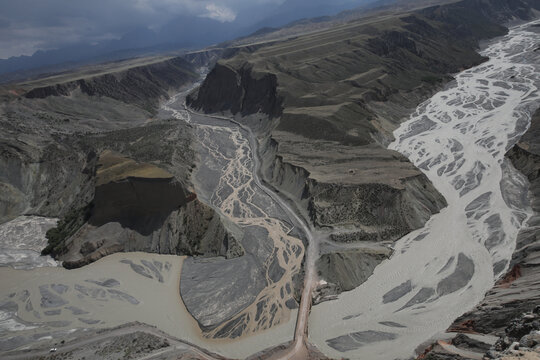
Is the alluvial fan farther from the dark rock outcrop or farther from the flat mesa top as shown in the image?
the dark rock outcrop

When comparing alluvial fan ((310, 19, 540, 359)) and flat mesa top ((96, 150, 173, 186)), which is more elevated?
flat mesa top ((96, 150, 173, 186))

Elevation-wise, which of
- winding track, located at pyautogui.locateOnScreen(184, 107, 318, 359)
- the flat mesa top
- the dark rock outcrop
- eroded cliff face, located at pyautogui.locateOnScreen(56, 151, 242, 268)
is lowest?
winding track, located at pyautogui.locateOnScreen(184, 107, 318, 359)

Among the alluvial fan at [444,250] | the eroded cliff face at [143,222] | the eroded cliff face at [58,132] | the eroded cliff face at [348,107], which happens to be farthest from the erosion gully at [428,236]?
the eroded cliff face at [58,132]

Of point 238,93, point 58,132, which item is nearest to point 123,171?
point 58,132

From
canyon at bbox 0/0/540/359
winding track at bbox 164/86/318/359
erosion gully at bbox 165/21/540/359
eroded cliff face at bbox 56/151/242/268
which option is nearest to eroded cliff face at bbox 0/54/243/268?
eroded cliff face at bbox 56/151/242/268

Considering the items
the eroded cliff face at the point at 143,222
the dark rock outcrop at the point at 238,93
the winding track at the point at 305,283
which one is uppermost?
the dark rock outcrop at the point at 238,93

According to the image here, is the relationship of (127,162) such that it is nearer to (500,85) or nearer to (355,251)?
(355,251)

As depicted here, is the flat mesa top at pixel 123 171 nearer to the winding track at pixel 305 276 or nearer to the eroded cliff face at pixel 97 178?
the eroded cliff face at pixel 97 178
